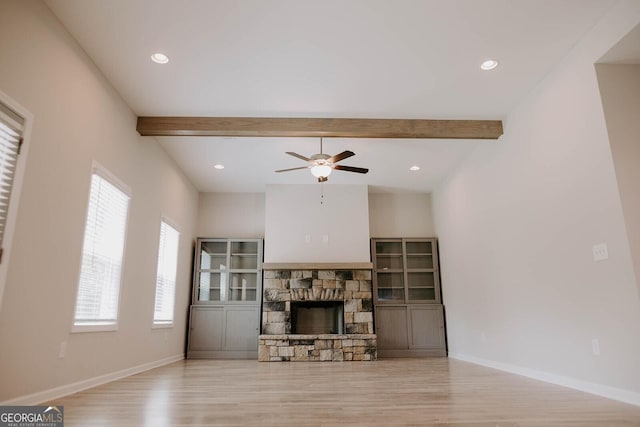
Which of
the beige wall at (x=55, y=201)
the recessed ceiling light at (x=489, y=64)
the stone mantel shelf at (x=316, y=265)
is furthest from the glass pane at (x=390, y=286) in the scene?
the recessed ceiling light at (x=489, y=64)

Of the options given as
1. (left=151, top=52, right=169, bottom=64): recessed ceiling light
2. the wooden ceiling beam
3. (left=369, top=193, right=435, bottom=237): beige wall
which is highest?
(left=151, top=52, right=169, bottom=64): recessed ceiling light

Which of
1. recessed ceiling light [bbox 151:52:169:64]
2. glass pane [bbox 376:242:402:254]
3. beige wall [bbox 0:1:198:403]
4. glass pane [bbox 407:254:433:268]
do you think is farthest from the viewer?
glass pane [bbox 376:242:402:254]

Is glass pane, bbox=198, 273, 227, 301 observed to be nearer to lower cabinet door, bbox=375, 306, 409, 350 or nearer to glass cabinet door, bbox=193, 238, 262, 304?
glass cabinet door, bbox=193, 238, 262, 304

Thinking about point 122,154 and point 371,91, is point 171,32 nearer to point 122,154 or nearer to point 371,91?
point 122,154

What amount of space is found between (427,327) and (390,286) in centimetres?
97

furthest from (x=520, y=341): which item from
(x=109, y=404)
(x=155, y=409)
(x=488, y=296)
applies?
(x=109, y=404)

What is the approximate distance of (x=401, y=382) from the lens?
4.11 metres

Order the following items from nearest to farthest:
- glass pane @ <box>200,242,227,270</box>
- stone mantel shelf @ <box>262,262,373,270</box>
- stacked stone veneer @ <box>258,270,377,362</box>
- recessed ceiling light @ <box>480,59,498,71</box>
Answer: recessed ceiling light @ <box>480,59,498,71</box>
stacked stone veneer @ <box>258,270,377,362</box>
stone mantel shelf @ <box>262,262,373,270</box>
glass pane @ <box>200,242,227,270</box>

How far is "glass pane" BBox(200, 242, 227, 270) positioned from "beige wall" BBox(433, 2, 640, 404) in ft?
14.2

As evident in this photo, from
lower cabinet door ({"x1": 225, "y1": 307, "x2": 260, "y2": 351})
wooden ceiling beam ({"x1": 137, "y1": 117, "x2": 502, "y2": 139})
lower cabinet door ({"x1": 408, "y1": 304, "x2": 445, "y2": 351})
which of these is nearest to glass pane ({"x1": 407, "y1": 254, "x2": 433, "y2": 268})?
lower cabinet door ({"x1": 408, "y1": 304, "x2": 445, "y2": 351})

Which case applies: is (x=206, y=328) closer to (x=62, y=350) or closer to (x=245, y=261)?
(x=245, y=261)

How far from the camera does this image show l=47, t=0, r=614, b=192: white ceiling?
3.34m

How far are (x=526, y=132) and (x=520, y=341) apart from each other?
2407mm

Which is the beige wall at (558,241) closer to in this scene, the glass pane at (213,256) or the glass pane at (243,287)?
the glass pane at (243,287)
